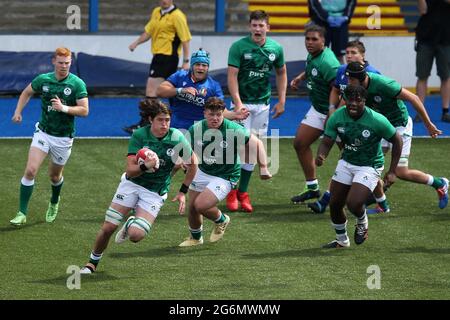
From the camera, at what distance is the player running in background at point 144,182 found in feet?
42.9

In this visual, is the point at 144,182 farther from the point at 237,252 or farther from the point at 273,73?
the point at 273,73

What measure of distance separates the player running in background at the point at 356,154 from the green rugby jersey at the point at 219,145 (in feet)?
3.27

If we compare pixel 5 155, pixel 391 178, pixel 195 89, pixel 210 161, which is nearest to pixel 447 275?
pixel 391 178

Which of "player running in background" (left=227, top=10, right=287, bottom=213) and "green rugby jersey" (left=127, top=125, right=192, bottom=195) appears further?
"player running in background" (left=227, top=10, right=287, bottom=213)

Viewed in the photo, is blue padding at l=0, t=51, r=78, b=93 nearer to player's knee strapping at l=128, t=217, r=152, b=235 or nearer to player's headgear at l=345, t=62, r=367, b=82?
player's headgear at l=345, t=62, r=367, b=82

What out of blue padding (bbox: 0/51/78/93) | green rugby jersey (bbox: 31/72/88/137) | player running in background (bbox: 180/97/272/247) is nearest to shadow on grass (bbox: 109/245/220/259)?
player running in background (bbox: 180/97/272/247)

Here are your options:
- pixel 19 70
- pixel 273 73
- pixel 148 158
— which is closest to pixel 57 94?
pixel 148 158

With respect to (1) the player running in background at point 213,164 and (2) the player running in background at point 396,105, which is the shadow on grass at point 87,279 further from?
(2) the player running in background at point 396,105

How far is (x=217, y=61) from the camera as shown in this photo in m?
25.5

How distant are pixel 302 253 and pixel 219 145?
1.56 metres

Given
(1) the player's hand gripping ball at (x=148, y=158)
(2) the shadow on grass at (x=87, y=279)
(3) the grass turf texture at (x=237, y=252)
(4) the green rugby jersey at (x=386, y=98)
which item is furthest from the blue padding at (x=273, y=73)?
(2) the shadow on grass at (x=87, y=279)

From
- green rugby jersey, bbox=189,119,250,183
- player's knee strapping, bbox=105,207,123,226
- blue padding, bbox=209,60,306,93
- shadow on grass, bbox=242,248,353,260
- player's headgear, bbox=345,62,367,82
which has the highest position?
player's headgear, bbox=345,62,367,82

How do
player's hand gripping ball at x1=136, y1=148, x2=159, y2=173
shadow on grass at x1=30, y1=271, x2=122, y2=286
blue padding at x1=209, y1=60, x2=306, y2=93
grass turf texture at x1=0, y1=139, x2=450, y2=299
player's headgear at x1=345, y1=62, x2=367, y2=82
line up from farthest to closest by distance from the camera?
blue padding at x1=209, y1=60, x2=306, y2=93
player's headgear at x1=345, y1=62, x2=367, y2=82
player's hand gripping ball at x1=136, y1=148, x2=159, y2=173
shadow on grass at x1=30, y1=271, x2=122, y2=286
grass turf texture at x1=0, y1=139, x2=450, y2=299

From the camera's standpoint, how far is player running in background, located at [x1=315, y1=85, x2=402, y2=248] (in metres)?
14.0
